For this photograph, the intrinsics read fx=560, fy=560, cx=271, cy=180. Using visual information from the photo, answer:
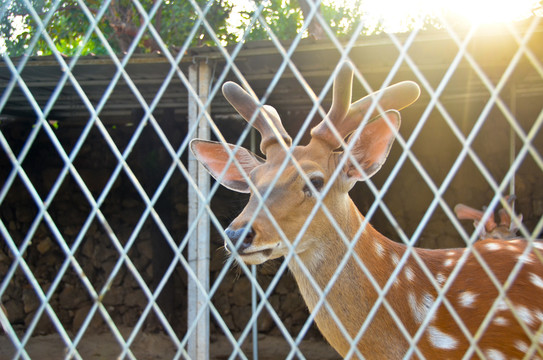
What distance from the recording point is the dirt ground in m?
6.40

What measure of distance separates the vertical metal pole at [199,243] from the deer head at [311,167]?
1.01 metres

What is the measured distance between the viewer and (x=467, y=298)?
2592 millimetres

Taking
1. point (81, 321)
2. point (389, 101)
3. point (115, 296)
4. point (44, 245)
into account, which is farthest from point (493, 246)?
point (44, 245)

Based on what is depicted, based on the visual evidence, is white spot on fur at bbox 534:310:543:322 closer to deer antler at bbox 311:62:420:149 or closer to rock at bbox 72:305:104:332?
deer antler at bbox 311:62:420:149

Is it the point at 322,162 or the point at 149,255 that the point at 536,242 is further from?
the point at 149,255

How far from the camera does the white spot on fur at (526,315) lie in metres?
2.47

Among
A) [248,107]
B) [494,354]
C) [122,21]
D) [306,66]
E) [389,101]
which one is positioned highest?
[122,21]

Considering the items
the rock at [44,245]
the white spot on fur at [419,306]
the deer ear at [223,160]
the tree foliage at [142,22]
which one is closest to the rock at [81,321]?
the rock at [44,245]

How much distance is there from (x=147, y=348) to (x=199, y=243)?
3210 millimetres

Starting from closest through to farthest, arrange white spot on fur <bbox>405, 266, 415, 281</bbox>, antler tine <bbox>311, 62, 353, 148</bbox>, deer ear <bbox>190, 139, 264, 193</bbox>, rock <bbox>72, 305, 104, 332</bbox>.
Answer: antler tine <bbox>311, 62, 353, 148</bbox>, white spot on fur <bbox>405, 266, 415, 281</bbox>, deer ear <bbox>190, 139, 264, 193</bbox>, rock <bbox>72, 305, 104, 332</bbox>

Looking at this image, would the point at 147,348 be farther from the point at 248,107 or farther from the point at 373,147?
the point at 373,147

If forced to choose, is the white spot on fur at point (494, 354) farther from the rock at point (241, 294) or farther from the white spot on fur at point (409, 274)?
the rock at point (241, 294)

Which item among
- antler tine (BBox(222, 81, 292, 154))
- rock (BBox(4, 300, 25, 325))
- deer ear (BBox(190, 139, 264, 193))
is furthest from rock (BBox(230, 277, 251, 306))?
antler tine (BBox(222, 81, 292, 154))

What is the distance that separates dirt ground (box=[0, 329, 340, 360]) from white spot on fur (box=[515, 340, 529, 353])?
159 inches
